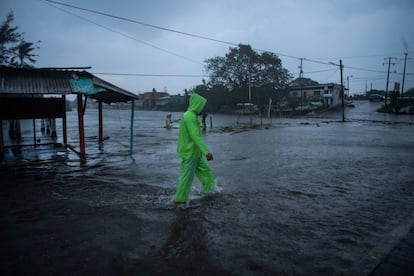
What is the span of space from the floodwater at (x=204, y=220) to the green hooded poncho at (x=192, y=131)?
0.96 meters

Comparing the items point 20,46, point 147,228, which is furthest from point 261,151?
point 20,46

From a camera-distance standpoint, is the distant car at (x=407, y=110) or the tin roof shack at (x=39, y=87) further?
the distant car at (x=407, y=110)

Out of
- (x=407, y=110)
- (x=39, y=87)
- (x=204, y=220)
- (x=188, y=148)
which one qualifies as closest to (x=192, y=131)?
(x=188, y=148)

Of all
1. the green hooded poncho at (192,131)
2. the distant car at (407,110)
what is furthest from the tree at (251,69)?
the green hooded poncho at (192,131)

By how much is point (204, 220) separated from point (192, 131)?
1.45 m

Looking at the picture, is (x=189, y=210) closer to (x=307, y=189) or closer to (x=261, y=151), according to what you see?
(x=307, y=189)

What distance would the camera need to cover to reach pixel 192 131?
4.99m

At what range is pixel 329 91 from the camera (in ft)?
202

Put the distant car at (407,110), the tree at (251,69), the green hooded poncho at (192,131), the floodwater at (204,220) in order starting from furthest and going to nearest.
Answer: the tree at (251,69), the distant car at (407,110), the green hooded poncho at (192,131), the floodwater at (204,220)

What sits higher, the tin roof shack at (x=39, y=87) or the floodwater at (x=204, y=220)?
the tin roof shack at (x=39, y=87)

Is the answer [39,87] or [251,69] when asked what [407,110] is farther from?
[39,87]

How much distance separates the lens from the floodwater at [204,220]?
3361mm

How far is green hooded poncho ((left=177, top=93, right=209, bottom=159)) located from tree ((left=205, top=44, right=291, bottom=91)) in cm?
5524

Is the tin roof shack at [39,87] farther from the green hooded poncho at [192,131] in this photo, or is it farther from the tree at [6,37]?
the tree at [6,37]
